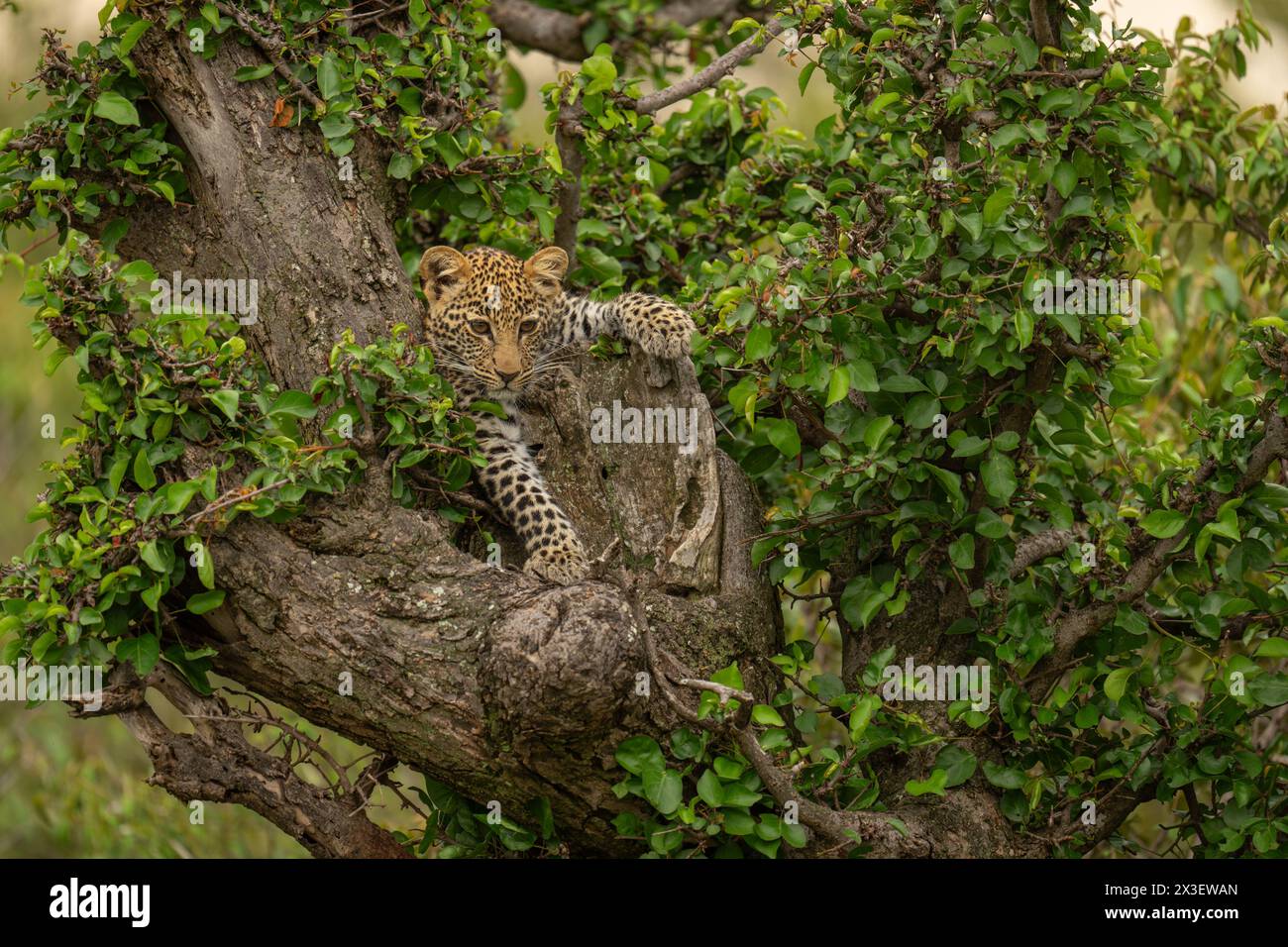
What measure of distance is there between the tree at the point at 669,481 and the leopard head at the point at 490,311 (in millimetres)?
707

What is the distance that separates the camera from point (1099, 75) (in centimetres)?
552

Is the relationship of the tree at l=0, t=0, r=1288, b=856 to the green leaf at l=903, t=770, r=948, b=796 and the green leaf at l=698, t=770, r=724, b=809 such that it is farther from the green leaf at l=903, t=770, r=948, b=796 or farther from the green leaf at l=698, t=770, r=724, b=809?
the green leaf at l=903, t=770, r=948, b=796

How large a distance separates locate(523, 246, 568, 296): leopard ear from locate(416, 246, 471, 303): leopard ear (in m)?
0.35

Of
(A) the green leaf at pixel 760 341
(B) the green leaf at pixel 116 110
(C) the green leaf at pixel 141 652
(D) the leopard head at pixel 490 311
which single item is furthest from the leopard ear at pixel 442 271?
(C) the green leaf at pixel 141 652

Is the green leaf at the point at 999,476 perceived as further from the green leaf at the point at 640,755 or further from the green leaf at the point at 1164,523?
the green leaf at the point at 640,755

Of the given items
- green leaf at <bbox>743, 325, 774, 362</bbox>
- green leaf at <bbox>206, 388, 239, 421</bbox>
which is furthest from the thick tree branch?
green leaf at <bbox>743, 325, 774, 362</bbox>

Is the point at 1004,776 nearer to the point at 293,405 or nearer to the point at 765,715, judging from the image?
the point at 765,715

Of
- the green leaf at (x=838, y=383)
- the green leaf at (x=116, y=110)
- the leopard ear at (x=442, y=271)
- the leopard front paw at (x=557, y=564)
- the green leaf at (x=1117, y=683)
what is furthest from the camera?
the leopard ear at (x=442, y=271)

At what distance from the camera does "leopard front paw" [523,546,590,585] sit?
6.52 metres

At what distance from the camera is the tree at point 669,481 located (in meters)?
5.49

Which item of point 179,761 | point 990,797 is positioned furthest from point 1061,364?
point 179,761

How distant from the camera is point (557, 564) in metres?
6.57

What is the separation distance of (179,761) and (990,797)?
11.0 ft

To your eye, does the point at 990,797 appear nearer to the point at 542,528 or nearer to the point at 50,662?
the point at 542,528
